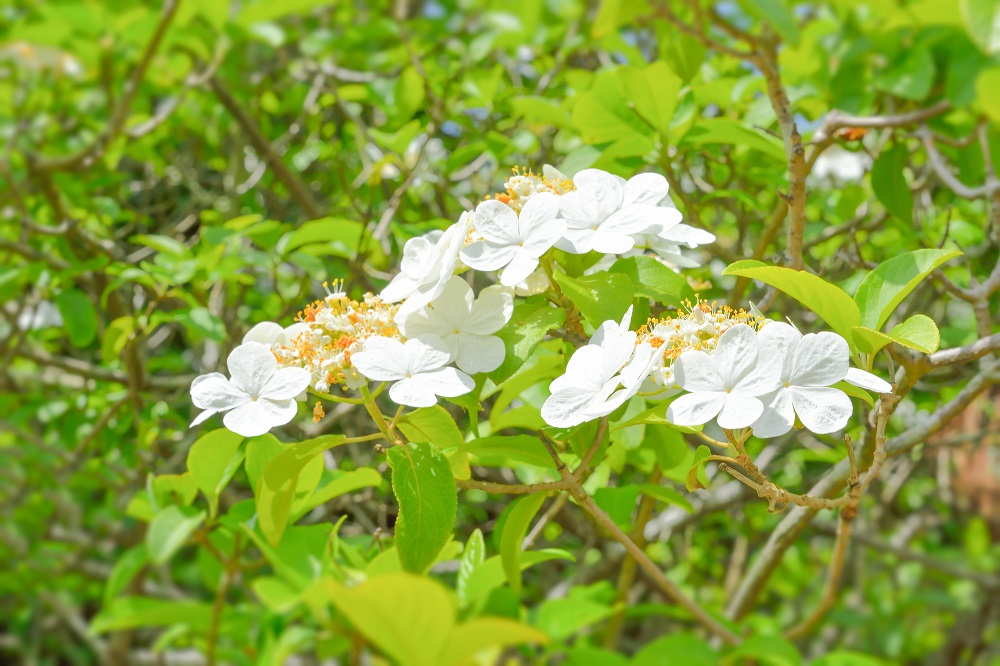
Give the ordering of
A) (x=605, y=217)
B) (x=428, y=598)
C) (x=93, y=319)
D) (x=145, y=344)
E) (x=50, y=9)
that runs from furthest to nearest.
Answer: (x=50, y=9)
(x=145, y=344)
(x=93, y=319)
(x=605, y=217)
(x=428, y=598)

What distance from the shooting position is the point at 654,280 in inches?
33.8

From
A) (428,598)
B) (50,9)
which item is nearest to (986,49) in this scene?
(428,598)

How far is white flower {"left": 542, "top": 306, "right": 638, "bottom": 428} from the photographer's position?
71 centimetres

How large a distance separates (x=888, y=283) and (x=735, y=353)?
0.20 meters

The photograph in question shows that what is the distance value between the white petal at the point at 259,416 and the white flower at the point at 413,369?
76 millimetres

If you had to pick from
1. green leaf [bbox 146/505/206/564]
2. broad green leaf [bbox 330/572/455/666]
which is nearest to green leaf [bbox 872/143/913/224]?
broad green leaf [bbox 330/572/455/666]

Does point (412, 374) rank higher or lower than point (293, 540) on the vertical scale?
higher

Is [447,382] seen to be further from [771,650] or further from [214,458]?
[771,650]

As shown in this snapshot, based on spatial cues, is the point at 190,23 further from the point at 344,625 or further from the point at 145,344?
the point at 344,625

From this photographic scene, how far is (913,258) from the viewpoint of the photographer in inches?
30.5

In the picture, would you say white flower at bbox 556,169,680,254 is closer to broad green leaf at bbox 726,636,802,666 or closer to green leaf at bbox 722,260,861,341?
green leaf at bbox 722,260,861,341

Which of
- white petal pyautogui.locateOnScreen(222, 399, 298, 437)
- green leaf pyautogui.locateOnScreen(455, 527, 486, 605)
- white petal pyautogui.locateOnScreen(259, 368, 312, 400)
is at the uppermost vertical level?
white petal pyautogui.locateOnScreen(259, 368, 312, 400)

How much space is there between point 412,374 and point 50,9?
1.91 metres

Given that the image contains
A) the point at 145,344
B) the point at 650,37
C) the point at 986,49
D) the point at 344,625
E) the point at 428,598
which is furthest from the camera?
the point at 650,37
